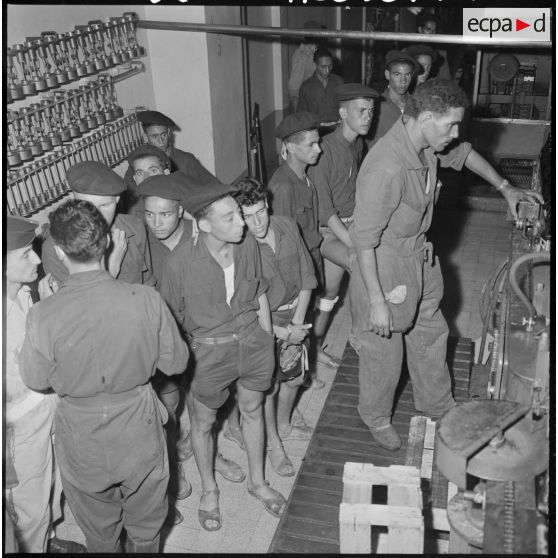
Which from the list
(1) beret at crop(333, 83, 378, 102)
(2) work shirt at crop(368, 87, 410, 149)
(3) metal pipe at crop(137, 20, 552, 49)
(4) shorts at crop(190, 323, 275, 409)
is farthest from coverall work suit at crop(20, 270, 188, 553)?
(2) work shirt at crop(368, 87, 410, 149)

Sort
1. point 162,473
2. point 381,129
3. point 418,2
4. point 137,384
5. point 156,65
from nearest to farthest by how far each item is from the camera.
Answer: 1. point 137,384
2. point 162,473
3. point 418,2
4. point 381,129
5. point 156,65

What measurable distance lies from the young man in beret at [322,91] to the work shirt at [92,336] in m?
5.16

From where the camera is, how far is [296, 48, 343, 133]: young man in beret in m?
7.21

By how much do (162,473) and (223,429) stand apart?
136cm

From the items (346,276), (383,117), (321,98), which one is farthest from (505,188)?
(321,98)

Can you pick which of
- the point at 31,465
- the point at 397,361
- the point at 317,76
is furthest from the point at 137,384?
the point at 317,76

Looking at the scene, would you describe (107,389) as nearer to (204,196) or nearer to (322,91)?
(204,196)

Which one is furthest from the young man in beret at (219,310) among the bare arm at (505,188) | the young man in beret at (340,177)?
the bare arm at (505,188)

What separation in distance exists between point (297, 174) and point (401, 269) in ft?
3.83

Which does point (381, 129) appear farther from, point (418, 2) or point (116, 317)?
point (116, 317)

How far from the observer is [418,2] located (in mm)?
3148

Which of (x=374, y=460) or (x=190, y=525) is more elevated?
(x=374, y=460)

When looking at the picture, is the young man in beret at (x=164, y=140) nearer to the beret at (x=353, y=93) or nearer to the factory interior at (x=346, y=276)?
Answer: the factory interior at (x=346, y=276)

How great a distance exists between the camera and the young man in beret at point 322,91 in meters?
7.21
